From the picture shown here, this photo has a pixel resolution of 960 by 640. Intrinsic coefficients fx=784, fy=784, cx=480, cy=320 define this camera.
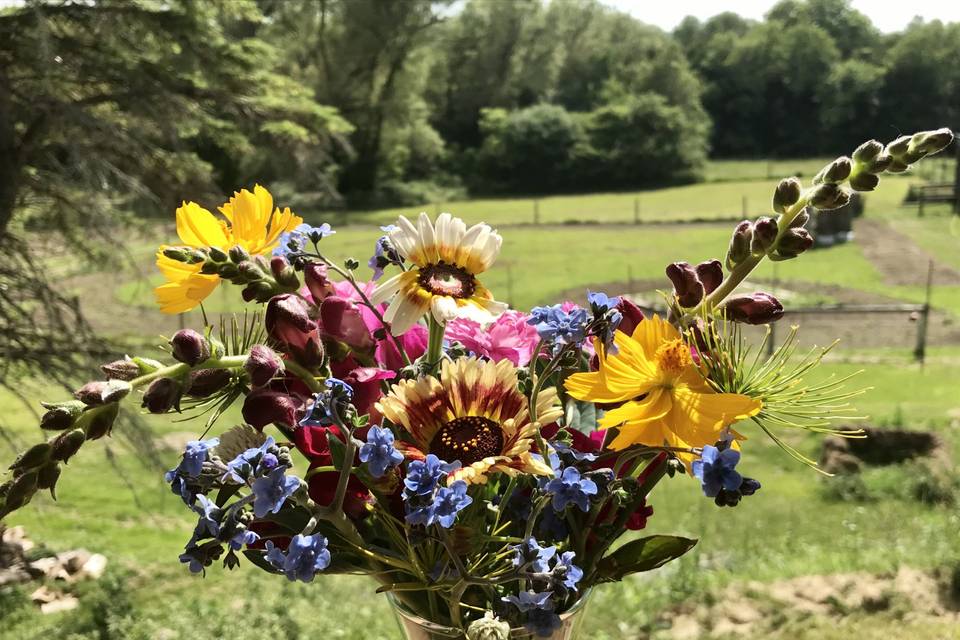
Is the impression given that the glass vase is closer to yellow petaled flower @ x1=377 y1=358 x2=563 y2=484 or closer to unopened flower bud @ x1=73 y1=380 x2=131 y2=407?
yellow petaled flower @ x1=377 y1=358 x2=563 y2=484

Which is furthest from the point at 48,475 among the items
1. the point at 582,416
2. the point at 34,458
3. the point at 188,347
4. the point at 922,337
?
the point at 922,337

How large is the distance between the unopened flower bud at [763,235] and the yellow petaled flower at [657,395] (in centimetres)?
11

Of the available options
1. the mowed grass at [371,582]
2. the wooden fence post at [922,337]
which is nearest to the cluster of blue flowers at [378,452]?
the mowed grass at [371,582]

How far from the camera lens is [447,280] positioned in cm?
81

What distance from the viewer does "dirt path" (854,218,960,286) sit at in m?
13.4

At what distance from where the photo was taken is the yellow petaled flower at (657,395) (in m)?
0.71

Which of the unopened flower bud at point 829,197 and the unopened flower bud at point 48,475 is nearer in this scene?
the unopened flower bud at point 48,475

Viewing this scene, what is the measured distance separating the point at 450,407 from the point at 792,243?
359mm

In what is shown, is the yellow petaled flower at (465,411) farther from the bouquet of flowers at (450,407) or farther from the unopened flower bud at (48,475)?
Result: the unopened flower bud at (48,475)

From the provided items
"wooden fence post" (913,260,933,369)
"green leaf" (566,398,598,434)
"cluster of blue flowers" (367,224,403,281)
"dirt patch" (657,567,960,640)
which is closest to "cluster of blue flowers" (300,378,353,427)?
"cluster of blue flowers" (367,224,403,281)

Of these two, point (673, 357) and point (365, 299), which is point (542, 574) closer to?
point (673, 357)

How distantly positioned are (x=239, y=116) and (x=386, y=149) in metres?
24.7

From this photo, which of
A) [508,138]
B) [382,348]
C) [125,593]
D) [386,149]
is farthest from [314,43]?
[382,348]

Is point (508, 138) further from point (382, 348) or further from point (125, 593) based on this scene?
point (382, 348)
